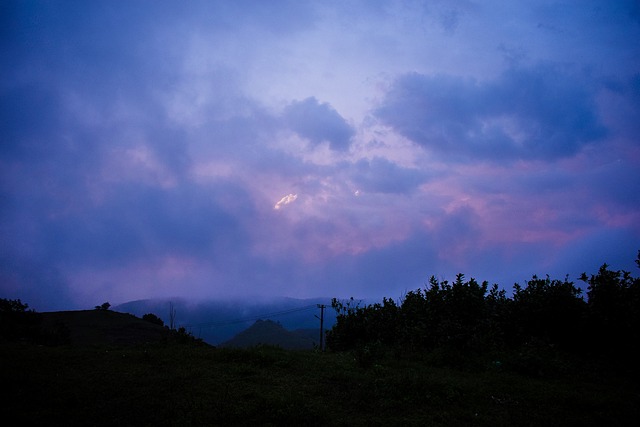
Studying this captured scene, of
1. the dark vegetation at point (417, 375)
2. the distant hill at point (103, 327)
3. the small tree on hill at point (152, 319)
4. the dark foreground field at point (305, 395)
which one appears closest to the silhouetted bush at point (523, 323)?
Answer: the dark vegetation at point (417, 375)

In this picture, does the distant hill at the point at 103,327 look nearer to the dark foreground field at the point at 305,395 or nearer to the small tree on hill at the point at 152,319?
the small tree on hill at the point at 152,319

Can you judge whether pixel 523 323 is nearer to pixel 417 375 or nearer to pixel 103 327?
pixel 417 375

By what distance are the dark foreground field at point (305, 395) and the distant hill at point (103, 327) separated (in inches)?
1844

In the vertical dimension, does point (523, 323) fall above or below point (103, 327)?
above

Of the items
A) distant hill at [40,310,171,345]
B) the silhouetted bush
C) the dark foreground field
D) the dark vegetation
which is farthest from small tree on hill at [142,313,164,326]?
the silhouetted bush

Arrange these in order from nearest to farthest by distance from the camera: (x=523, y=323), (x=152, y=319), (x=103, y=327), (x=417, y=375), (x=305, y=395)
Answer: (x=305, y=395) → (x=417, y=375) → (x=523, y=323) → (x=103, y=327) → (x=152, y=319)

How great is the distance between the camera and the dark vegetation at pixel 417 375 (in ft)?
31.2

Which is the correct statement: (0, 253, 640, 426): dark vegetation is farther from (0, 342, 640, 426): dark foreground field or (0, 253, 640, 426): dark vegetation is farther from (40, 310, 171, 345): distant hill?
(40, 310, 171, 345): distant hill

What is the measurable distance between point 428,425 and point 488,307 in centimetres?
1466

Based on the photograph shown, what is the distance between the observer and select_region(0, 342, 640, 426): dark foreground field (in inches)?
363

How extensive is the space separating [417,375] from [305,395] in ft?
16.5

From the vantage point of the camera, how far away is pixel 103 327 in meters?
63.9

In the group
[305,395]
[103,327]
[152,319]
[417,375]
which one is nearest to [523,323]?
[417,375]

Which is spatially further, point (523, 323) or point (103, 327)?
point (103, 327)
